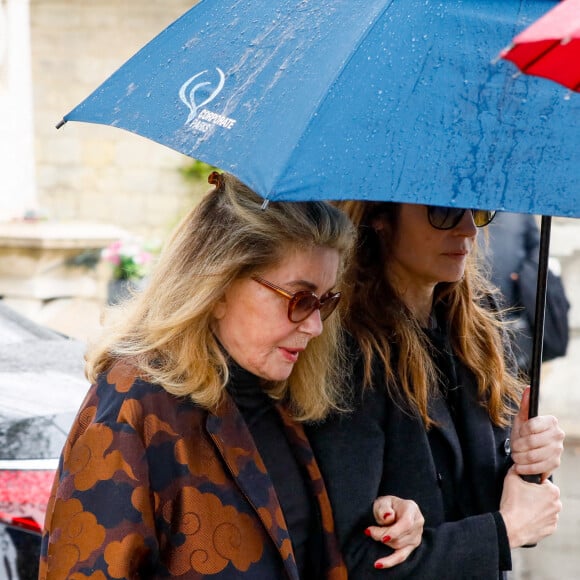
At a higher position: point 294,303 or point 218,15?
point 218,15

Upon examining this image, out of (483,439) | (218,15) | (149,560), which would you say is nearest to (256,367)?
(149,560)

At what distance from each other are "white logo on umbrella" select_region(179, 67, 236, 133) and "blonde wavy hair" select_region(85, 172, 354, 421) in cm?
15

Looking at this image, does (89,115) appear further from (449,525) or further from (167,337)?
(449,525)

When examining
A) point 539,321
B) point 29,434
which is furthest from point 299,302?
point 29,434

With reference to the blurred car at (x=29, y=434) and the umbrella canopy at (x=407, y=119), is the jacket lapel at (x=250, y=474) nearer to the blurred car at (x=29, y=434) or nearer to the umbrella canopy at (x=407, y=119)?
the umbrella canopy at (x=407, y=119)

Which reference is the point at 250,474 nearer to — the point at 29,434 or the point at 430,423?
the point at 430,423

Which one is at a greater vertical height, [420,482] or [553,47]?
[553,47]

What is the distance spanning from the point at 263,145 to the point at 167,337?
0.45 metres

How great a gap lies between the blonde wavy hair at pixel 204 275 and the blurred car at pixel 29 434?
928 mm

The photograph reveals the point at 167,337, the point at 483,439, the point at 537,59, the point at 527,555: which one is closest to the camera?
the point at 537,59

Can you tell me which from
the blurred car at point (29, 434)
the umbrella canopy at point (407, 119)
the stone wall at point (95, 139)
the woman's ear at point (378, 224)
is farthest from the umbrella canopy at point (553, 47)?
the stone wall at point (95, 139)

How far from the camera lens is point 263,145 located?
199cm

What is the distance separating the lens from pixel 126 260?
27.9ft

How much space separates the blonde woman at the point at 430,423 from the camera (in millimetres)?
2326
